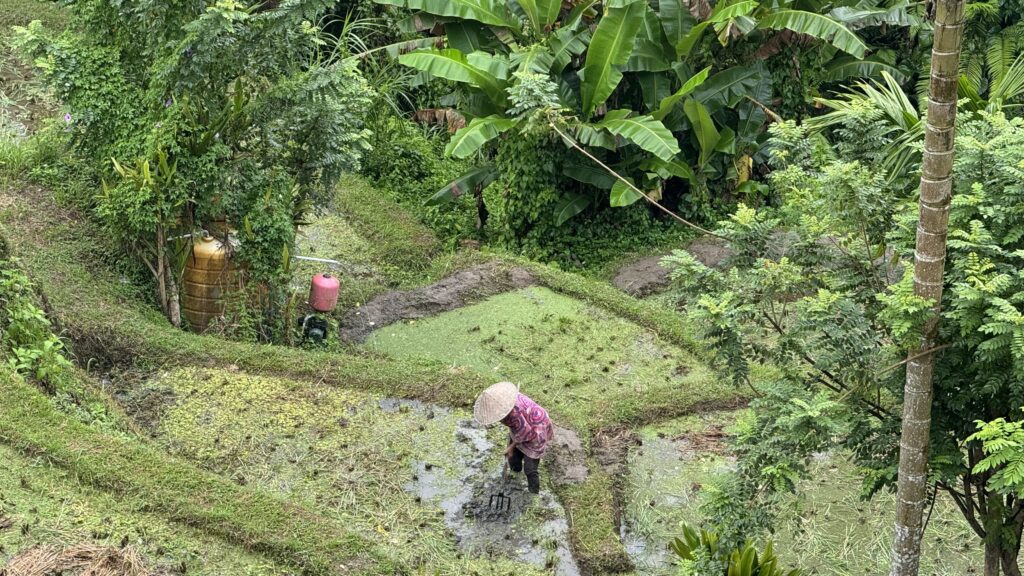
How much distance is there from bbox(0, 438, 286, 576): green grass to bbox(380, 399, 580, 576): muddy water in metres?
1.13

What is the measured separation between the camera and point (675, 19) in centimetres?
1034

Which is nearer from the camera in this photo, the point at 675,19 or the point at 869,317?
the point at 869,317

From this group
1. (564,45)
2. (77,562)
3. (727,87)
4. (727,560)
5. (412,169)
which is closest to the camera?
(77,562)

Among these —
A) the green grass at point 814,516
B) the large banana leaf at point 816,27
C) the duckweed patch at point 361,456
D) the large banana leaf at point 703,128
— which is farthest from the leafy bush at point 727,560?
the large banana leaf at point 816,27

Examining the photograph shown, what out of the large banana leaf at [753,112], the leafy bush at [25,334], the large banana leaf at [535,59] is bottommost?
the leafy bush at [25,334]

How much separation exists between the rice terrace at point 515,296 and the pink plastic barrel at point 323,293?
0.03 meters

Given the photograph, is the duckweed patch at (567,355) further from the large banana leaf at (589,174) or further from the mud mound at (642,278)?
the large banana leaf at (589,174)

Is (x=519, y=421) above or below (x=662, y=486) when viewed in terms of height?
above

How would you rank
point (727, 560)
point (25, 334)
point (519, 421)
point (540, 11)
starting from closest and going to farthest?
point (727, 560), point (519, 421), point (25, 334), point (540, 11)

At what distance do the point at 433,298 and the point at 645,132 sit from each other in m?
2.27

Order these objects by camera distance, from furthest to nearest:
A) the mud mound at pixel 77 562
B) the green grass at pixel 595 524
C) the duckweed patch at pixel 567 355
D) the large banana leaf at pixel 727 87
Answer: the large banana leaf at pixel 727 87 → the duckweed patch at pixel 567 355 → the green grass at pixel 595 524 → the mud mound at pixel 77 562

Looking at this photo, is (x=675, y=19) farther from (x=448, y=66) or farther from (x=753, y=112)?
(x=448, y=66)

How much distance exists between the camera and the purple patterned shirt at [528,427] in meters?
6.44

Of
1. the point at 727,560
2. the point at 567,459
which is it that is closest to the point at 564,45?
the point at 567,459
